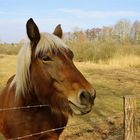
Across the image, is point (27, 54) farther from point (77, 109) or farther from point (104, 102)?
point (104, 102)

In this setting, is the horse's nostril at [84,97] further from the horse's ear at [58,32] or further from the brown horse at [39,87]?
the horse's ear at [58,32]

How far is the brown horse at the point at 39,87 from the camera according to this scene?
3244mm

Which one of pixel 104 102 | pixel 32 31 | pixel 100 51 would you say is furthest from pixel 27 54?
pixel 100 51

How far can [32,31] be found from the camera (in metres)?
3.39

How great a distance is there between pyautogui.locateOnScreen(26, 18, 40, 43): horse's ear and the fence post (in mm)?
1516

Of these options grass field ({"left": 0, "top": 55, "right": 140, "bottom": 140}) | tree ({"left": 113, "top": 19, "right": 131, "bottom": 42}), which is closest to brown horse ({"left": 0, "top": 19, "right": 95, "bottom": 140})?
grass field ({"left": 0, "top": 55, "right": 140, "bottom": 140})

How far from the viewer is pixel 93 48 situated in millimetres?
25578

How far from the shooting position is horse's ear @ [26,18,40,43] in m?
3.36

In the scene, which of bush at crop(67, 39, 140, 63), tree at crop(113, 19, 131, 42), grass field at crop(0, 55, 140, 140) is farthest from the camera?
tree at crop(113, 19, 131, 42)

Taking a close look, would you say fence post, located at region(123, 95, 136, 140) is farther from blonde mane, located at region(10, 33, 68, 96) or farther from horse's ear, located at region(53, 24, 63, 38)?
blonde mane, located at region(10, 33, 68, 96)

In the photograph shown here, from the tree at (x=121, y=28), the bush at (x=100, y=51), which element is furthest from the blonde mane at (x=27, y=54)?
the tree at (x=121, y=28)

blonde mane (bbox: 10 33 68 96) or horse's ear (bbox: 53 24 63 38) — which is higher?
horse's ear (bbox: 53 24 63 38)

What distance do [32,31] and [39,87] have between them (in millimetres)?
530

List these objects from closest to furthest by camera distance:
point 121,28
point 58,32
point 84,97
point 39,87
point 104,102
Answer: point 84,97 < point 39,87 < point 58,32 < point 104,102 < point 121,28
